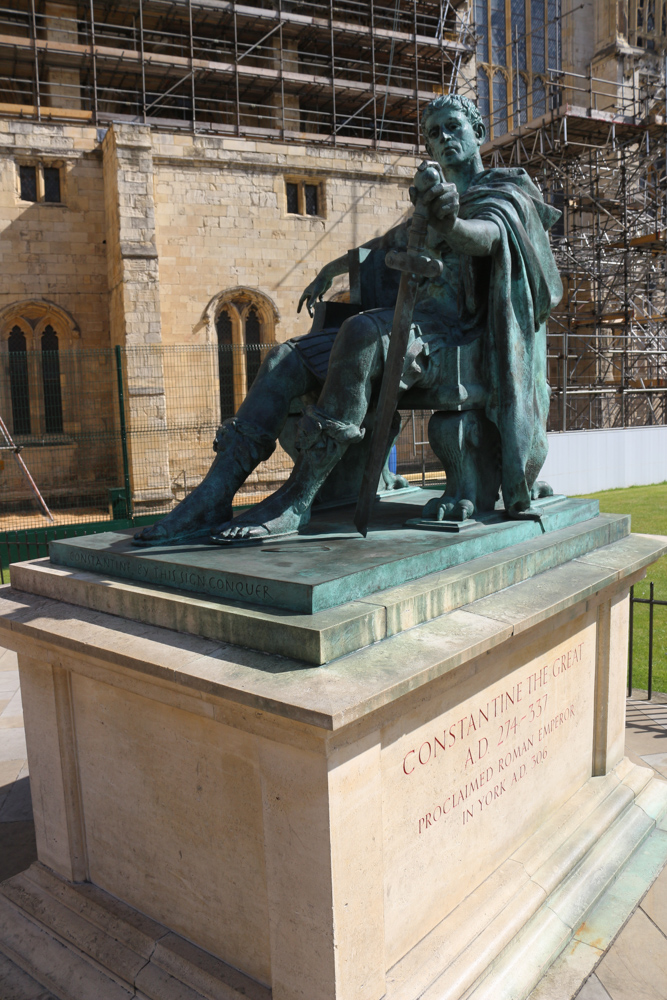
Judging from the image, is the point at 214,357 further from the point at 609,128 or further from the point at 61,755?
the point at 61,755

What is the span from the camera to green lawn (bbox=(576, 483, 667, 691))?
5973 millimetres

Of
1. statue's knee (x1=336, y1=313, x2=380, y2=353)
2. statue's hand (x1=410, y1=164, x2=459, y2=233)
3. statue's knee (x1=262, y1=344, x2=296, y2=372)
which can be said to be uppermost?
statue's hand (x1=410, y1=164, x2=459, y2=233)

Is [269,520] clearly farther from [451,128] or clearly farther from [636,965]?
[636,965]

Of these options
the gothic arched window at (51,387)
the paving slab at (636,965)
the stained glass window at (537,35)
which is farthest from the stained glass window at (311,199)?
the paving slab at (636,965)

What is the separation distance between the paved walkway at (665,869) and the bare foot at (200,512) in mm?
1847

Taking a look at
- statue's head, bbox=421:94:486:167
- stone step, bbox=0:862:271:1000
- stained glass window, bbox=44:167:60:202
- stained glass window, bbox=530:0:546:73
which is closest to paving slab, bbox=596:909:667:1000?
stone step, bbox=0:862:271:1000

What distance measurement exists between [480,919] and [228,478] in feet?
5.96

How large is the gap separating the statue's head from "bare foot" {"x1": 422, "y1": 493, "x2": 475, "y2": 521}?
1543mm

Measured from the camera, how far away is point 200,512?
2.97 metres

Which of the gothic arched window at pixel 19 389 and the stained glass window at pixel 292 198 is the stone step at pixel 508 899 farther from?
the stained glass window at pixel 292 198

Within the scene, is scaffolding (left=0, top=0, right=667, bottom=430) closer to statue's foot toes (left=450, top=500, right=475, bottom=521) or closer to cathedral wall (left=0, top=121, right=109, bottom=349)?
cathedral wall (left=0, top=121, right=109, bottom=349)

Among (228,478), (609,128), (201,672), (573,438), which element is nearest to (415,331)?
(228,478)

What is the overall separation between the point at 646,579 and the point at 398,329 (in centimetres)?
709

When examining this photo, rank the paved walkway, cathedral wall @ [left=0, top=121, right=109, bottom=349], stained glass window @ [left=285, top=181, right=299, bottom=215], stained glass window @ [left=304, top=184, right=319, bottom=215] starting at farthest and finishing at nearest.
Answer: stained glass window @ [left=304, top=184, right=319, bottom=215]
stained glass window @ [left=285, top=181, right=299, bottom=215]
cathedral wall @ [left=0, top=121, right=109, bottom=349]
the paved walkway
